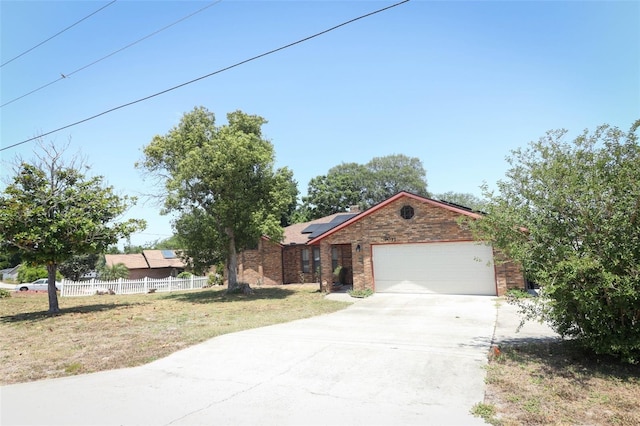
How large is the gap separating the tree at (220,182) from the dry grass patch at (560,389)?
526 inches

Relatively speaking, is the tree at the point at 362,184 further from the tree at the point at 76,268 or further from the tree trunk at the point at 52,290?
the tree trunk at the point at 52,290

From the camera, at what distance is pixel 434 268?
17.1 metres

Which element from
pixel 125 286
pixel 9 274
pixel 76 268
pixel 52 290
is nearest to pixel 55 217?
pixel 52 290

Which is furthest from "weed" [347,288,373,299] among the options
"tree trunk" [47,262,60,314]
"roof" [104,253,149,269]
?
"roof" [104,253,149,269]

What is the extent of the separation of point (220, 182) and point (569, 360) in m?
15.0

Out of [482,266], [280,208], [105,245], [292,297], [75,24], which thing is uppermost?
[75,24]

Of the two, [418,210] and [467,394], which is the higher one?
[418,210]

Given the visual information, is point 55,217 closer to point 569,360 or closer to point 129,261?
point 569,360

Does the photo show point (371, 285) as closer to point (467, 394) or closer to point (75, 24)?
point (467, 394)

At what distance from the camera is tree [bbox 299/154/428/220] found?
53531mm

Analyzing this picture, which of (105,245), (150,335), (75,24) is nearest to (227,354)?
(150,335)

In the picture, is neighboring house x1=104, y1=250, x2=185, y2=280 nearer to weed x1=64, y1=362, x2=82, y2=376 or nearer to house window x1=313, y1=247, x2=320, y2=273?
house window x1=313, y1=247, x2=320, y2=273

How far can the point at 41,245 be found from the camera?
13688 mm

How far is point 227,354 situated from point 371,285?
11.4 metres
